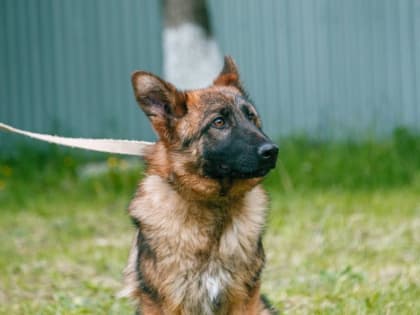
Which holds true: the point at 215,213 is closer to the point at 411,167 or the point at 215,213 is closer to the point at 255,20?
the point at 411,167

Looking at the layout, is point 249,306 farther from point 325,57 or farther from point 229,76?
point 325,57

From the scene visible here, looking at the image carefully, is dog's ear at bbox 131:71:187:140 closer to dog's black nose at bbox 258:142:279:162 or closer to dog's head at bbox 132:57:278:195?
dog's head at bbox 132:57:278:195

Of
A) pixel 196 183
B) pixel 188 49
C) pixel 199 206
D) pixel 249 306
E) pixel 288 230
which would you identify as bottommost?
pixel 288 230

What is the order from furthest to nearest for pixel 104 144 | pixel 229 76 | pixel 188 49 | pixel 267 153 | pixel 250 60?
pixel 250 60, pixel 188 49, pixel 229 76, pixel 104 144, pixel 267 153

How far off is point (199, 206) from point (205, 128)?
40 centimetres

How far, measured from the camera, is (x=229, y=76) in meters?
5.12


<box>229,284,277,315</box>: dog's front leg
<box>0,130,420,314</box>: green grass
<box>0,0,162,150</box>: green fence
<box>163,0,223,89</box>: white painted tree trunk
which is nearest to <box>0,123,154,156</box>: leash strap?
<box>229,284,277,315</box>: dog's front leg

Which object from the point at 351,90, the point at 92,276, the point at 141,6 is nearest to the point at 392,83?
the point at 351,90

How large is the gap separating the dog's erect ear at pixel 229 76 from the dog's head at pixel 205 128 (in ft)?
0.81

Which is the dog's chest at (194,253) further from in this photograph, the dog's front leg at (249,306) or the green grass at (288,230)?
the green grass at (288,230)

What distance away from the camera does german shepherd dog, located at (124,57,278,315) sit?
4.54 meters

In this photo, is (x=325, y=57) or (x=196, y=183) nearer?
(x=196, y=183)

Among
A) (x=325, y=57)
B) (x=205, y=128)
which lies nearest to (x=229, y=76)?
(x=205, y=128)

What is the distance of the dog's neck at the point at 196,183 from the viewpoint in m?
4.68
